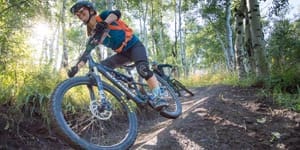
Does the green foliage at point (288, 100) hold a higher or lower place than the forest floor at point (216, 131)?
higher

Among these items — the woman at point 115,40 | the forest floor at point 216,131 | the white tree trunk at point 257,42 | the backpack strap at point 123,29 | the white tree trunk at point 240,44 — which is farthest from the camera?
the white tree trunk at point 240,44

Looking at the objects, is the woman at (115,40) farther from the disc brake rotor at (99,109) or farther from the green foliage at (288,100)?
the green foliage at (288,100)

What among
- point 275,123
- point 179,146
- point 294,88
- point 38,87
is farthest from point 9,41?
point 294,88

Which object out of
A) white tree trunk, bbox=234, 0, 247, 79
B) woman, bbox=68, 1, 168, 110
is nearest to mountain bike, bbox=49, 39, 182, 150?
woman, bbox=68, 1, 168, 110

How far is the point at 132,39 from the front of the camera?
13.5 ft

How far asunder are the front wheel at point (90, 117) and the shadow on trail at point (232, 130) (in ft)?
1.58

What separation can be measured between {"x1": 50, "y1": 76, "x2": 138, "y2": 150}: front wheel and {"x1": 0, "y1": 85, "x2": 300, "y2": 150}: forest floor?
13.8 inches

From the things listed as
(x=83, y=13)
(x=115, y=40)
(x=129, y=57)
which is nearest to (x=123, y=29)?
(x=115, y=40)

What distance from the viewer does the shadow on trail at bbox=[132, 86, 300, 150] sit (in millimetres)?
3406

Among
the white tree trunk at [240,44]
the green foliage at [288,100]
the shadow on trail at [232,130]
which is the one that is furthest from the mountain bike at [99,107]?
the white tree trunk at [240,44]

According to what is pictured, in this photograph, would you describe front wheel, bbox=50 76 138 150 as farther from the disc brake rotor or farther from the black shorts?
the black shorts

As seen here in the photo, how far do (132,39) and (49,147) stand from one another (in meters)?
1.90

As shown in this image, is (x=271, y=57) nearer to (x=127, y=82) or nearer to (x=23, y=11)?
(x=127, y=82)

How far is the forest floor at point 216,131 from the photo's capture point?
344 cm
